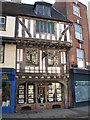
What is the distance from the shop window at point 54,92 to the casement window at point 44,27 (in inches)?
198

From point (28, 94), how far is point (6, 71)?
280 cm

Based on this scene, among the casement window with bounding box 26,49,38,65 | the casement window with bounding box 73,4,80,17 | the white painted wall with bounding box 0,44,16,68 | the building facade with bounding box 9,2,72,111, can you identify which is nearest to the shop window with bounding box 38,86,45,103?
the building facade with bounding box 9,2,72,111

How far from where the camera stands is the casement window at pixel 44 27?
41.4 feet

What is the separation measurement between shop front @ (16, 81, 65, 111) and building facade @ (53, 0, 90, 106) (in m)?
1.29

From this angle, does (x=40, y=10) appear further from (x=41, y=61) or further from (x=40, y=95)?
(x=40, y=95)

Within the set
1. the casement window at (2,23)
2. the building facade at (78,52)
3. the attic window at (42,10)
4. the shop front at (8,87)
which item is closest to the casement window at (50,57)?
the building facade at (78,52)

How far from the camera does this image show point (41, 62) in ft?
39.7

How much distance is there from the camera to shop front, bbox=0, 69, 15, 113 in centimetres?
1059

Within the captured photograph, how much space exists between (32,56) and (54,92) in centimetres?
388

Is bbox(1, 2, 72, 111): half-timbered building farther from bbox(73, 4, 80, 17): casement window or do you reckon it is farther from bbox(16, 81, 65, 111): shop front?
bbox(73, 4, 80, 17): casement window

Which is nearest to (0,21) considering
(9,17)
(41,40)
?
(9,17)

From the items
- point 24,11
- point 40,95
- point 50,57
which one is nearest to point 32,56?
point 50,57

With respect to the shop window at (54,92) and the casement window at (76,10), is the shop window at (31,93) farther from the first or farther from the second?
the casement window at (76,10)

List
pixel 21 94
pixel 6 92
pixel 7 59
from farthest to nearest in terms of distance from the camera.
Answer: pixel 21 94 → pixel 7 59 → pixel 6 92
